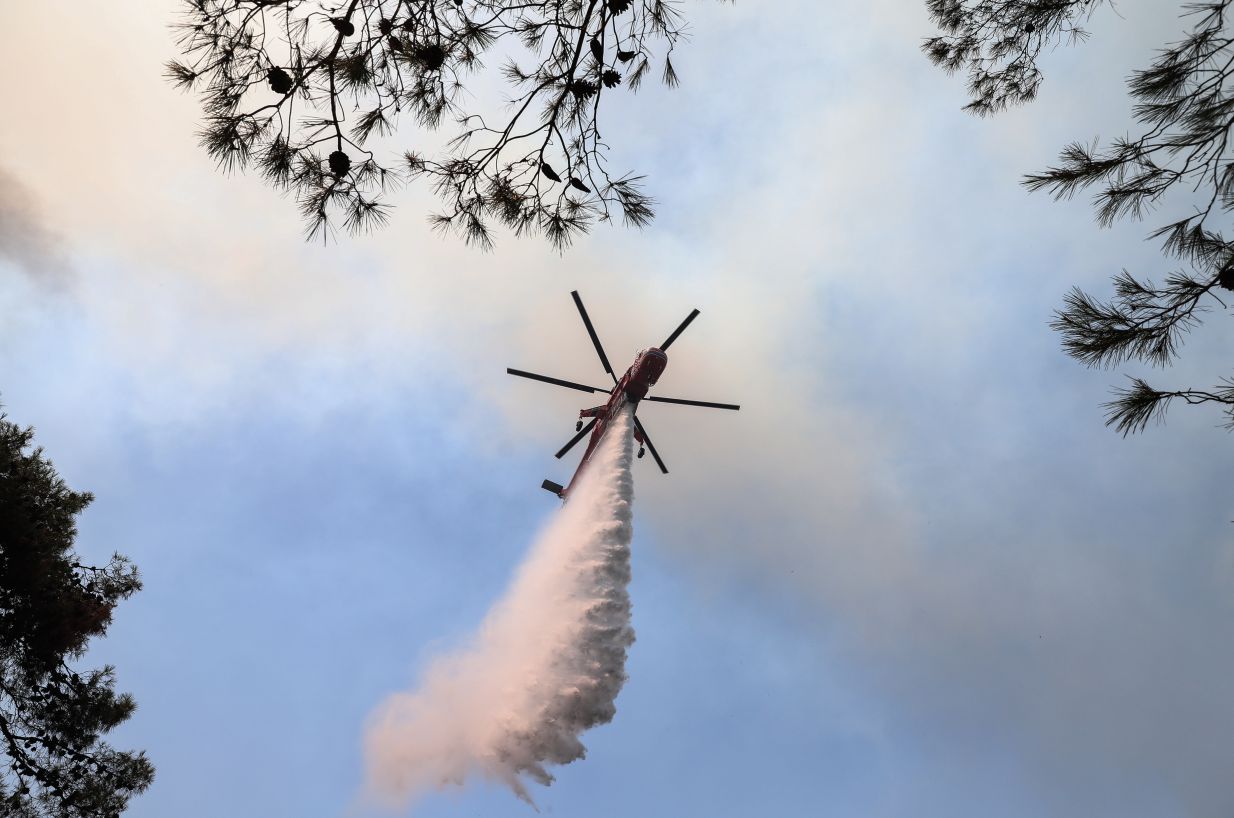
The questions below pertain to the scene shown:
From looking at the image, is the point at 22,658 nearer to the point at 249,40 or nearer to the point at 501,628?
the point at 249,40

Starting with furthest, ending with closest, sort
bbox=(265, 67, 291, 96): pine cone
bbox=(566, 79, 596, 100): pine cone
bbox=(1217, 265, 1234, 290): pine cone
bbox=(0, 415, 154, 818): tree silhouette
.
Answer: bbox=(0, 415, 154, 818): tree silhouette → bbox=(566, 79, 596, 100): pine cone → bbox=(265, 67, 291, 96): pine cone → bbox=(1217, 265, 1234, 290): pine cone

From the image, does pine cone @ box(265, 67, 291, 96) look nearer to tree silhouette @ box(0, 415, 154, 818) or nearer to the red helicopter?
tree silhouette @ box(0, 415, 154, 818)

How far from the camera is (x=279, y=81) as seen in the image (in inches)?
218

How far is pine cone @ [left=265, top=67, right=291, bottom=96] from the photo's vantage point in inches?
218

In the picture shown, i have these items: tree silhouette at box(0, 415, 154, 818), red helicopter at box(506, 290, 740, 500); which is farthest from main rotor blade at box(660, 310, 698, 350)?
tree silhouette at box(0, 415, 154, 818)

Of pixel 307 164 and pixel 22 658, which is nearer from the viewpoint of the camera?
pixel 307 164

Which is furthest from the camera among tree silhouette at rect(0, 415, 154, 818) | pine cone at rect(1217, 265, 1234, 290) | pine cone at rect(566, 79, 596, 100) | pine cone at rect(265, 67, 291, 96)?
tree silhouette at rect(0, 415, 154, 818)

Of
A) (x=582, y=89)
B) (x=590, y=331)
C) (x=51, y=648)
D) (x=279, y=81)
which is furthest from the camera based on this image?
(x=590, y=331)

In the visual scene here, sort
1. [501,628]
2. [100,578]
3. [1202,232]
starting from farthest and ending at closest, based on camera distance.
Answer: [501,628], [100,578], [1202,232]

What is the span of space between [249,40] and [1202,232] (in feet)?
21.1

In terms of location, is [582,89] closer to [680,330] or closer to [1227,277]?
[1227,277]

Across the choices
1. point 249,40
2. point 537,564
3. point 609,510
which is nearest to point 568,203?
point 249,40

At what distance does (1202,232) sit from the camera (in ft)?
17.2

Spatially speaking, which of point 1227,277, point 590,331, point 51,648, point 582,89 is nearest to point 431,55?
point 582,89
